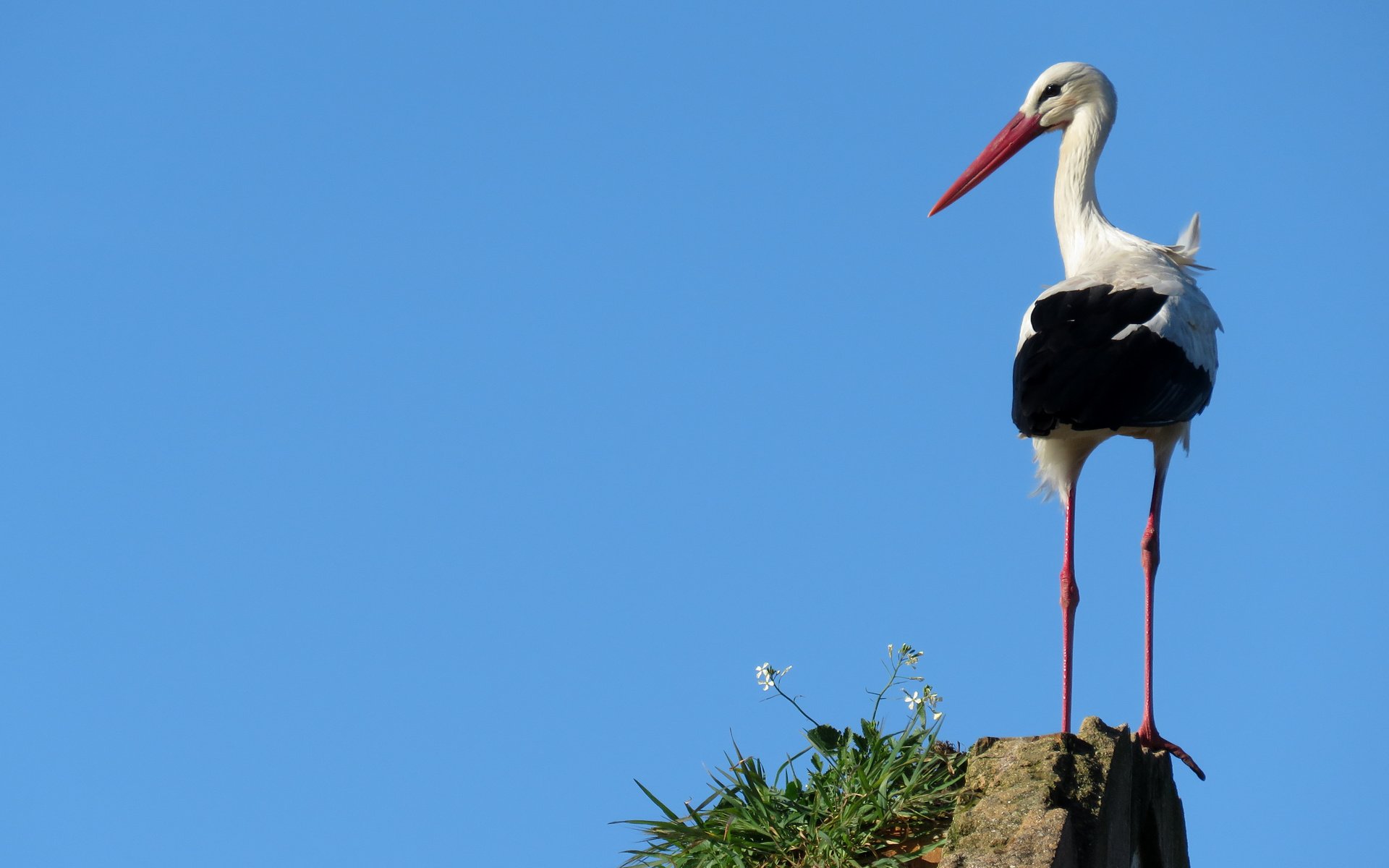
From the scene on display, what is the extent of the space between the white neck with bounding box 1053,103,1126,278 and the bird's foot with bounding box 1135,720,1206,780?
2.83m

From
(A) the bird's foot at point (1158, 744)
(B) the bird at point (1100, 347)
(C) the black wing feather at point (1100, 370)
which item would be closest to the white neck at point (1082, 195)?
(B) the bird at point (1100, 347)

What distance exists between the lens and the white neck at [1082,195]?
27.9 ft

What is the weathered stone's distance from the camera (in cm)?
412

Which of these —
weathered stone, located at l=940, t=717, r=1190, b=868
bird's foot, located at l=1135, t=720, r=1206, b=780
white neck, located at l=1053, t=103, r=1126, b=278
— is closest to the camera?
weathered stone, located at l=940, t=717, r=1190, b=868

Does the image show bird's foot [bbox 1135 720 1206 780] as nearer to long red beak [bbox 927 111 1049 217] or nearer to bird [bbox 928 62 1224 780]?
bird [bbox 928 62 1224 780]

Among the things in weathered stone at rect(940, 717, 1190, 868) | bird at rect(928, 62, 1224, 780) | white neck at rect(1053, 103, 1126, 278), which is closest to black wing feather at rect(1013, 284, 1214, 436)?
bird at rect(928, 62, 1224, 780)

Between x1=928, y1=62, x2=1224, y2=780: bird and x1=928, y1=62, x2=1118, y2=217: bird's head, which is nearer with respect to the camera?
x1=928, y1=62, x2=1224, y2=780: bird

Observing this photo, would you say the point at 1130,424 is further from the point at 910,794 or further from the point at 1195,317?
the point at 910,794

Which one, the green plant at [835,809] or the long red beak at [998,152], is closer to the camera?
the green plant at [835,809]

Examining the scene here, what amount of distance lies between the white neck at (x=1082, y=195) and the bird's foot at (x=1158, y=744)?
283cm

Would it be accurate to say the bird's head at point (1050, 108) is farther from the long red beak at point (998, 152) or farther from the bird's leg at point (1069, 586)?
the bird's leg at point (1069, 586)

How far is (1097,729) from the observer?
4.69m

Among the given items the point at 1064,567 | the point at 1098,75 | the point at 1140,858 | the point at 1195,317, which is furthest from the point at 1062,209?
the point at 1140,858

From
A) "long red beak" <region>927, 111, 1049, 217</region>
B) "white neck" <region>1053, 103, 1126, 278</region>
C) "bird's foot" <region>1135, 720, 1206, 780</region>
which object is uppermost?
"long red beak" <region>927, 111, 1049, 217</region>
